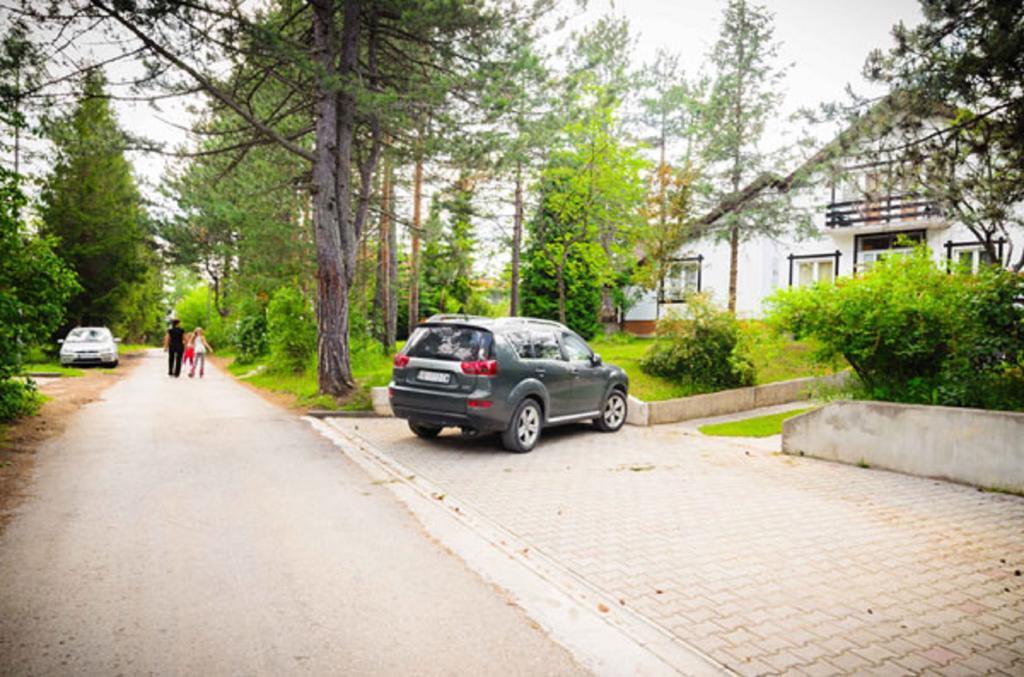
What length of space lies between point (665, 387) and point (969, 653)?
10.4m

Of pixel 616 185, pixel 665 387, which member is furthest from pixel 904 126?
pixel 616 185

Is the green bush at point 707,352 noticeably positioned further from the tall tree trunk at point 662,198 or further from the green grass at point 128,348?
the green grass at point 128,348

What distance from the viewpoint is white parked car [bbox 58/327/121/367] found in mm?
23344

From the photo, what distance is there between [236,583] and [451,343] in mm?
5007

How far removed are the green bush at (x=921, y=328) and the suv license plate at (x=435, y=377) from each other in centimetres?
513

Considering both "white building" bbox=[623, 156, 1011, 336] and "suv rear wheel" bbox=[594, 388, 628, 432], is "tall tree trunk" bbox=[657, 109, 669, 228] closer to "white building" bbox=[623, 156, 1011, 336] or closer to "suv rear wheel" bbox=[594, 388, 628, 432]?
"white building" bbox=[623, 156, 1011, 336]

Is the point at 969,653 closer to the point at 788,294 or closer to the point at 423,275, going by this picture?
the point at 788,294

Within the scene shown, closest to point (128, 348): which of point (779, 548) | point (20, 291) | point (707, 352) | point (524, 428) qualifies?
point (20, 291)

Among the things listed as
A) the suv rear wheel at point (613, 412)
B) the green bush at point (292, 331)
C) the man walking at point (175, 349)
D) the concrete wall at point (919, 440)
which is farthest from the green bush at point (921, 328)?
the man walking at point (175, 349)

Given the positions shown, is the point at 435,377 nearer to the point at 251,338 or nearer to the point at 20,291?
the point at 20,291

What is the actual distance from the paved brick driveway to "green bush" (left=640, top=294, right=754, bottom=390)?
16.2ft

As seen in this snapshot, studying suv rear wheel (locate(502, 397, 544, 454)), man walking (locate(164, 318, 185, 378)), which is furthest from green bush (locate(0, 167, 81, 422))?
man walking (locate(164, 318, 185, 378))

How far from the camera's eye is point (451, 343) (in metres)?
8.76

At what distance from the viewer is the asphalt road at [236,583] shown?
319 centimetres
